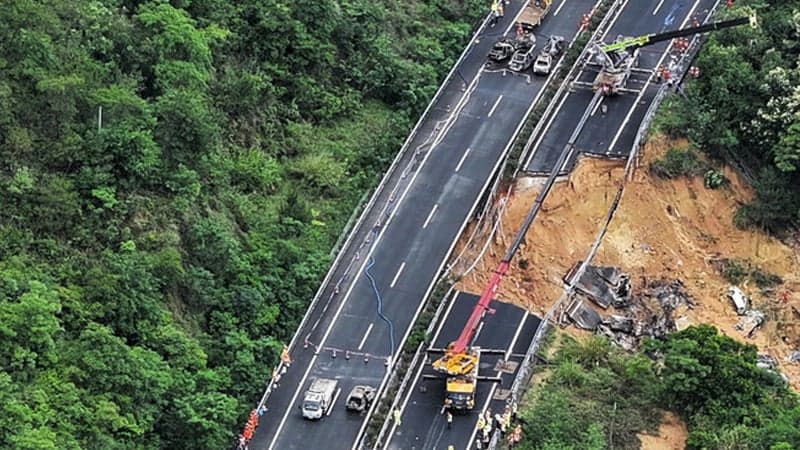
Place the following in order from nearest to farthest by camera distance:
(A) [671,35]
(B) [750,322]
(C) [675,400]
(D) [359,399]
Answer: (D) [359,399]
(C) [675,400]
(B) [750,322]
(A) [671,35]

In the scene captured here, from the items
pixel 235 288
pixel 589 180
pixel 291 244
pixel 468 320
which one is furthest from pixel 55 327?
pixel 589 180

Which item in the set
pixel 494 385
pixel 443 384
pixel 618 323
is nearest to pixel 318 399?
pixel 443 384

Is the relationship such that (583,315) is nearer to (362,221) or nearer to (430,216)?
(430,216)

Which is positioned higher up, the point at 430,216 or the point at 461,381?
the point at 430,216

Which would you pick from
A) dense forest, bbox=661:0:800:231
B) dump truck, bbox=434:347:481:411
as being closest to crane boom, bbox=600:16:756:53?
dense forest, bbox=661:0:800:231

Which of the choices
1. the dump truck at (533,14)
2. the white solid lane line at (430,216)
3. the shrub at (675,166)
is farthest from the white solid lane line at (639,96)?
the white solid lane line at (430,216)

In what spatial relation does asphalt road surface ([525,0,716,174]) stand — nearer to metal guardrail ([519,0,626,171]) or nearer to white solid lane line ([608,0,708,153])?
white solid lane line ([608,0,708,153])

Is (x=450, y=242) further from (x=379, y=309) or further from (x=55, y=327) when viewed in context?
(x=55, y=327)

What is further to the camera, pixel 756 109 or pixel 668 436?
pixel 756 109
